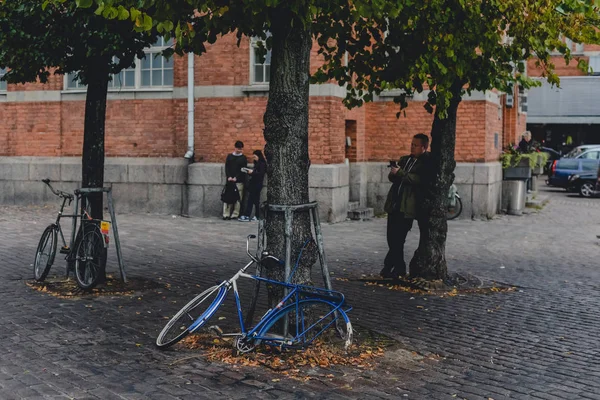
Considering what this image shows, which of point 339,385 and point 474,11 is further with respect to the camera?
point 474,11

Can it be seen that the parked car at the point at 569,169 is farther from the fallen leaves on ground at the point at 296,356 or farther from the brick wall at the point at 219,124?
the fallen leaves on ground at the point at 296,356

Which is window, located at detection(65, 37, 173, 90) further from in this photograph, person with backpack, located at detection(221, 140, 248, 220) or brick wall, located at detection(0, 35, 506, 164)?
person with backpack, located at detection(221, 140, 248, 220)

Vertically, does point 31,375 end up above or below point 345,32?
below

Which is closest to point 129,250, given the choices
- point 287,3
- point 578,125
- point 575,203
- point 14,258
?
point 14,258

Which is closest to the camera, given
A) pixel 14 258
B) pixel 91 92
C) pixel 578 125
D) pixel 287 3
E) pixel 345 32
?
pixel 287 3

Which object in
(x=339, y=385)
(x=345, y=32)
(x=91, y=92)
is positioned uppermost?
(x=345, y=32)

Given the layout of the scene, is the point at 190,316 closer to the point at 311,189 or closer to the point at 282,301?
the point at 282,301

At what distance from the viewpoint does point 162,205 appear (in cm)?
1925

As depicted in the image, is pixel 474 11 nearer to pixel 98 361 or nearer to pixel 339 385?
pixel 339 385

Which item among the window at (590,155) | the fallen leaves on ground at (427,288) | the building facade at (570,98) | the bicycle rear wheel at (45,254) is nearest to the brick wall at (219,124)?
the fallen leaves on ground at (427,288)

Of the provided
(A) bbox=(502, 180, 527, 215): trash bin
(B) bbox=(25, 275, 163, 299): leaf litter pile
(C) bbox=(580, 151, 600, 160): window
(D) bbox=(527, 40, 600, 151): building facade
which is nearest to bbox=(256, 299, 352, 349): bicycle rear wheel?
(B) bbox=(25, 275, 163, 299): leaf litter pile

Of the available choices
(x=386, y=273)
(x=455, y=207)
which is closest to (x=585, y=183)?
(x=455, y=207)

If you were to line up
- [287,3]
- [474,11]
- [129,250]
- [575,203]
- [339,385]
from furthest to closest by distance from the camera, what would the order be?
[575,203] < [129,250] < [474,11] < [287,3] < [339,385]

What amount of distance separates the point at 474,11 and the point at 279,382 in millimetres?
4540
